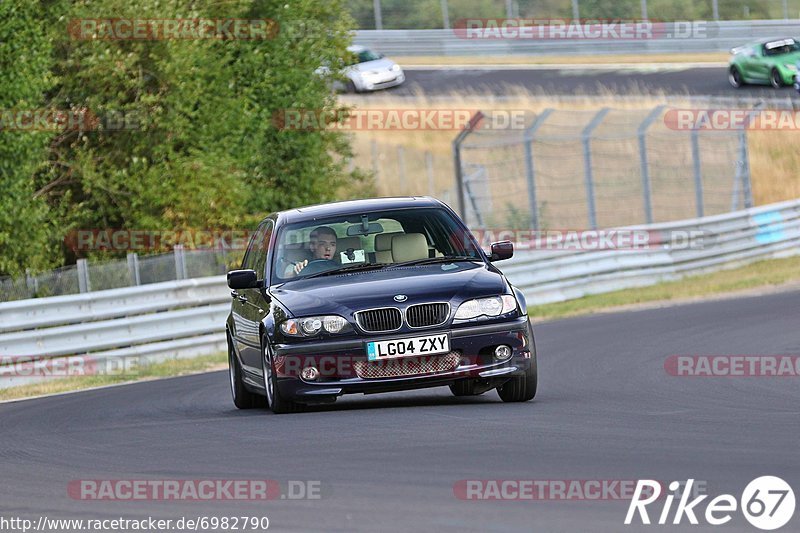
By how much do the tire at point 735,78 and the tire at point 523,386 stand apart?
32.0m

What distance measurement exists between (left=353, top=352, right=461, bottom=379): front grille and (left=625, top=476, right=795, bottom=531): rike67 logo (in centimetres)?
365

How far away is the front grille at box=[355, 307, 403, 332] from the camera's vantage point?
32.8 feet

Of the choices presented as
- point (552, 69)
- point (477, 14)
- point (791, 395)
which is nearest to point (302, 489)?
point (791, 395)

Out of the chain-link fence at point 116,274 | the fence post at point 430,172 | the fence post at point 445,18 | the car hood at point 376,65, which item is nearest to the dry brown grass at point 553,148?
the fence post at point 430,172

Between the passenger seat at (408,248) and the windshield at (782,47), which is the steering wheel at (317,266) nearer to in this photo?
the passenger seat at (408,248)

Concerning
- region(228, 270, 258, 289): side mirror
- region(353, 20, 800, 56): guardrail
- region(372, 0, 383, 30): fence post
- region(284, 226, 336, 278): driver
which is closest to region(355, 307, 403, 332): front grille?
region(284, 226, 336, 278): driver

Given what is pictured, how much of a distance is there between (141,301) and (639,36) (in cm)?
3162

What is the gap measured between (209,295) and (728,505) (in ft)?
49.1

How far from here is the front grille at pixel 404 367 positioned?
392 inches

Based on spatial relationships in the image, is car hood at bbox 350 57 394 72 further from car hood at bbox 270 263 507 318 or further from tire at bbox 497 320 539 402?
tire at bbox 497 320 539 402

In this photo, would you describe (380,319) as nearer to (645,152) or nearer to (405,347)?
(405,347)

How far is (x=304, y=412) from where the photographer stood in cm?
1057

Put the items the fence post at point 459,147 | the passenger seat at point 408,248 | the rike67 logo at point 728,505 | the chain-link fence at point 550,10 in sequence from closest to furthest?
1. the rike67 logo at point 728,505
2. the passenger seat at point 408,248
3. the fence post at point 459,147
4. the chain-link fence at point 550,10

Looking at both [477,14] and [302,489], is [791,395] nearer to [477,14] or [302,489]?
[302,489]
